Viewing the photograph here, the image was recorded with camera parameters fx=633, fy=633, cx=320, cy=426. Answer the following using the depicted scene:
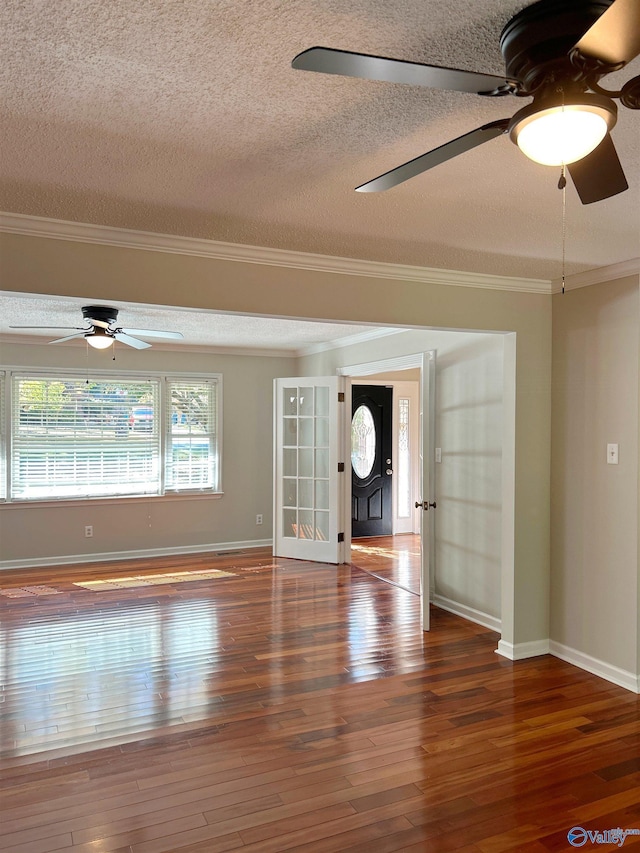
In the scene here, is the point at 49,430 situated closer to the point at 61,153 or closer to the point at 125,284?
the point at 125,284

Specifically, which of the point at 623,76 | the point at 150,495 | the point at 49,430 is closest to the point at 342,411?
the point at 150,495

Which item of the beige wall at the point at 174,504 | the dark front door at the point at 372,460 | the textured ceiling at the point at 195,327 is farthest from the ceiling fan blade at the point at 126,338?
the dark front door at the point at 372,460

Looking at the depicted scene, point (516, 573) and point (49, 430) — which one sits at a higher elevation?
point (49, 430)

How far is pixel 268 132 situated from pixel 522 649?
3545 mm

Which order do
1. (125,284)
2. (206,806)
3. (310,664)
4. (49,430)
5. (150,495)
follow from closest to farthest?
1. (206,806)
2. (125,284)
3. (310,664)
4. (49,430)
5. (150,495)

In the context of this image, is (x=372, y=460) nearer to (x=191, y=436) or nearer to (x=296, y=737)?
(x=191, y=436)

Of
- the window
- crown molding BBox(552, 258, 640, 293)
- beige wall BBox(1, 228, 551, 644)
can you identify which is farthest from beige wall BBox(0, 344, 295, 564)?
crown molding BBox(552, 258, 640, 293)

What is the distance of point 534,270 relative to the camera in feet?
12.6

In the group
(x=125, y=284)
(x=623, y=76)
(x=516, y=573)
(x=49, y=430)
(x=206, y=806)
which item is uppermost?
(x=623, y=76)

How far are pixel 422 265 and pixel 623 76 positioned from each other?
6.78ft

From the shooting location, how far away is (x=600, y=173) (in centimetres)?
160

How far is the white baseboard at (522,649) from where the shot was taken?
414 centimetres

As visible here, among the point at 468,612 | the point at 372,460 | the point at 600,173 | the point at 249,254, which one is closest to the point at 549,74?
the point at 600,173

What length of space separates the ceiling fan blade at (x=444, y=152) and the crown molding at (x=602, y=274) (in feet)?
7.81
